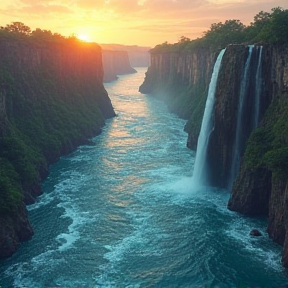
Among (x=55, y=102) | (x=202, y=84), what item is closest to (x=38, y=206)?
(x=55, y=102)

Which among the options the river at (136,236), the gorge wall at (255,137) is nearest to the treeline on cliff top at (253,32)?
the gorge wall at (255,137)

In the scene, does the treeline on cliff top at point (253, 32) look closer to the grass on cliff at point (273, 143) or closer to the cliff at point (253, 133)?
the cliff at point (253, 133)

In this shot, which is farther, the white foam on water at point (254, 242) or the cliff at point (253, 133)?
the cliff at point (253, 133)

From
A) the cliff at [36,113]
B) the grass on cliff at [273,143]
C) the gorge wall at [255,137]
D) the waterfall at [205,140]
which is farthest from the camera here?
the waterfall at [205,140]

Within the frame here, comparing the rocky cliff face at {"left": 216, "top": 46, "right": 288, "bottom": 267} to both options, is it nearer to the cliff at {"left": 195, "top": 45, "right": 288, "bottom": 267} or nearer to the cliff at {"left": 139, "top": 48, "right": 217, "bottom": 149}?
the cliff at {"left": 195, "top": 45, "right": 288, "bottom": 267}

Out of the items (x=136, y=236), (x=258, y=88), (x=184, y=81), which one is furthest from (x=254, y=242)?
(x=184, y=81)

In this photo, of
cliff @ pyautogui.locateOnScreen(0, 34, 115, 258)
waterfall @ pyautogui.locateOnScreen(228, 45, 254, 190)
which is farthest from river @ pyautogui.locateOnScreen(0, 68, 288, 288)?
waterfall @ pyautogui.locateOnScreen(228, 45, 254, 190)

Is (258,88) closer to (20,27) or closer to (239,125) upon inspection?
(239,125)

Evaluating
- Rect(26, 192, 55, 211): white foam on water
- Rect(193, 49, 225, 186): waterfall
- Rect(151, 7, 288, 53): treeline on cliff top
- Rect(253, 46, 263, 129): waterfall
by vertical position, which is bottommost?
Rect(26, 192, 55, 211): white foam on water
